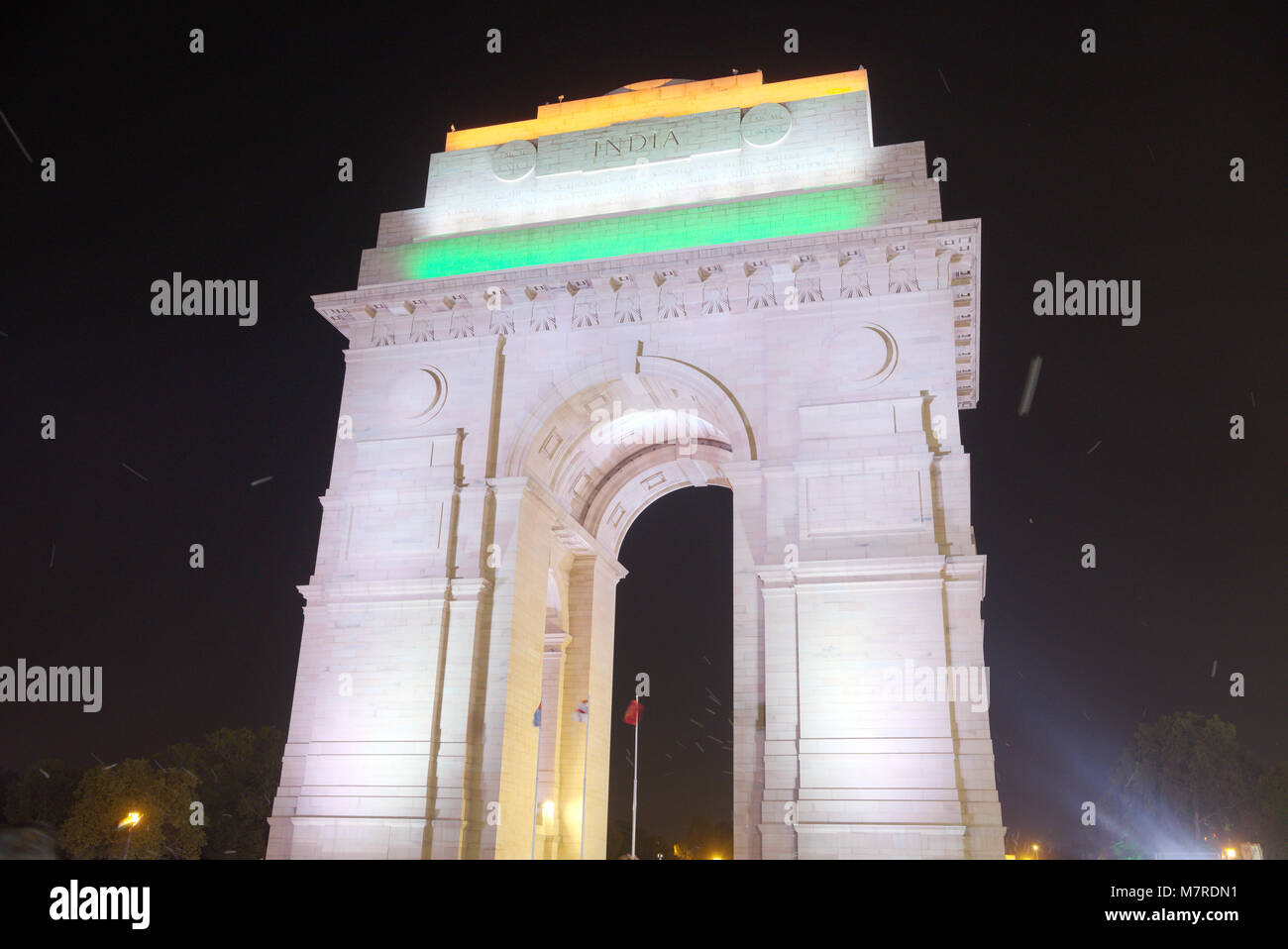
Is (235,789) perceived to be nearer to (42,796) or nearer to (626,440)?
(42,796)

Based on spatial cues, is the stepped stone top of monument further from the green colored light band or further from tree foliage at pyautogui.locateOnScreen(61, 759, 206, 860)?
Result: tree foliage at pyautogui.locateOnScreen(61, 759, 206, 860)

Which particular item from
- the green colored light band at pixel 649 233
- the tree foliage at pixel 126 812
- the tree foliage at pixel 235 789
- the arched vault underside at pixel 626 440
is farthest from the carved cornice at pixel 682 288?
the tree foliage at pixel 235 789

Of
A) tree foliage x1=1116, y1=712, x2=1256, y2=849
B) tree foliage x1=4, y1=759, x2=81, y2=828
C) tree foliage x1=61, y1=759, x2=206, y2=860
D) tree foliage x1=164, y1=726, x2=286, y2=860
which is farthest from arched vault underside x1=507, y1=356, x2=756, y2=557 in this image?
tree foliage x1=4, y1=759, x2=81, y2=828

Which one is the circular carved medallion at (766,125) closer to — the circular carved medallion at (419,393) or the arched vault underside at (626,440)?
the arched vault underside at (626,440)

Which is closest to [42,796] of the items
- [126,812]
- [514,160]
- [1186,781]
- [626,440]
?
[126,812]
